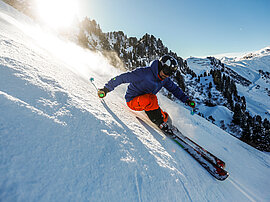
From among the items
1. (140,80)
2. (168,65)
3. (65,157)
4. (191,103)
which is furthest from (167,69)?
(65,157)

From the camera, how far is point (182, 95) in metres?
3.83

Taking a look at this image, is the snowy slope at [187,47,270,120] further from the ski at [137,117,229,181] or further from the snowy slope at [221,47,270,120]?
the ski at [137,117,229,181]

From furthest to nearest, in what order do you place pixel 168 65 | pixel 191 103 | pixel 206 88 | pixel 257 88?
pixel 257 88 → pixel 206 88 → pixel 191 103 → pixel 168 65

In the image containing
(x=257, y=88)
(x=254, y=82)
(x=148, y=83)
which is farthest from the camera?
(x=254, y=82)

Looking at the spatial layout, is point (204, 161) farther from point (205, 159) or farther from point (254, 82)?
point (254, 82)

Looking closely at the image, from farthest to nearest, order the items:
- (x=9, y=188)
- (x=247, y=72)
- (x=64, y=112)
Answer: (x=247, y=72) → (x=64, y=112) → (x=9, y=188)

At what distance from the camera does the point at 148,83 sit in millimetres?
2857

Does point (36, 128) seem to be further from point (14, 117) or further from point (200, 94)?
point (200, 94)

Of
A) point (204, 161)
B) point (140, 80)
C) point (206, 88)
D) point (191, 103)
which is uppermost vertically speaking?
point (206, 88)

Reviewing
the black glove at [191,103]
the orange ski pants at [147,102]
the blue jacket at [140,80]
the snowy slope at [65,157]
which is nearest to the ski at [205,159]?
the snowy slope at [65,157]

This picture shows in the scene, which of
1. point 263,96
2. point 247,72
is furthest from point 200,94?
point 247,72

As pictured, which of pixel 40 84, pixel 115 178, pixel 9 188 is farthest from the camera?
pixel 40 84

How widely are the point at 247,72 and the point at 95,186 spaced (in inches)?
6854

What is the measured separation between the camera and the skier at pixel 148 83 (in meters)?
2.69
